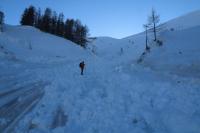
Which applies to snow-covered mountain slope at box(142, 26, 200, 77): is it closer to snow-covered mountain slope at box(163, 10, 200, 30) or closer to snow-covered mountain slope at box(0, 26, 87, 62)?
snow-covered mountain slope at box(163, 10, 200, 30)

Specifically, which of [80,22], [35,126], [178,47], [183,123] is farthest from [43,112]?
[80,22]

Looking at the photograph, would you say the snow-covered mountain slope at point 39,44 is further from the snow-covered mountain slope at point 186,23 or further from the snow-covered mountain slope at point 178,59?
the snow-covered mountain slope at point 186,23

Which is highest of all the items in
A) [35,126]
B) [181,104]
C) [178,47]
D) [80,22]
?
[80,22]

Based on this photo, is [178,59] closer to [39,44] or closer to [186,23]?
[39,44]

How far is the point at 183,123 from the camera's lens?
824cm

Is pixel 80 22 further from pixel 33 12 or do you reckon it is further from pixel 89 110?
pixel 89 110

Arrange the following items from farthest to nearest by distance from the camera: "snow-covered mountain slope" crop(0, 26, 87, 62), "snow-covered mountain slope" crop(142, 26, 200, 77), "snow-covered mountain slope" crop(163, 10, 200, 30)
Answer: "snow-covered mountain slope" crop(163, 10, 200, 30) < "snow-covered mountain slope" crop(0, 26, 87, 62) < "snow-covered mountain slope" crop(142, 26, 200, 77)

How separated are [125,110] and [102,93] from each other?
363 centimetres

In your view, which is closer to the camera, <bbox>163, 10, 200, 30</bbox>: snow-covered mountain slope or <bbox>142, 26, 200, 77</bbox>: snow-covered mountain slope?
<bbox>142, 26, 200, 77</bbox>: snow-covered mountain slope

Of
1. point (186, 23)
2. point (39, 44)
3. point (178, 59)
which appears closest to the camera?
point (178, 59)

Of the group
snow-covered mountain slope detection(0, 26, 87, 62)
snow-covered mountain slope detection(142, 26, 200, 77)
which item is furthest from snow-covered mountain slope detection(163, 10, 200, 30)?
snow-covered mountain slope detection(0, 26, 87, 62)

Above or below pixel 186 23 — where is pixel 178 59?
below

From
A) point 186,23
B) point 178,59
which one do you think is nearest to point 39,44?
point 178,59

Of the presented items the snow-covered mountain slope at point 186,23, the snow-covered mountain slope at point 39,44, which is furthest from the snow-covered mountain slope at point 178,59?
the snow-covered mountain slope at point 39,44
